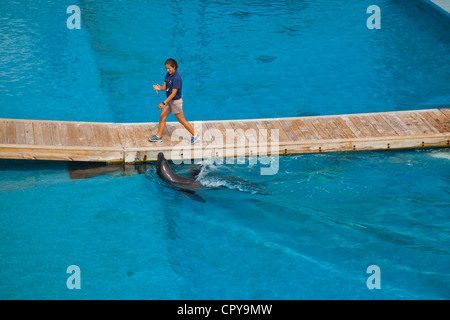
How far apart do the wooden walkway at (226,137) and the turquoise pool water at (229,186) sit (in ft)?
1.02

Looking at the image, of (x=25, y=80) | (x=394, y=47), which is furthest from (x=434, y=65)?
(x=25, y=80)

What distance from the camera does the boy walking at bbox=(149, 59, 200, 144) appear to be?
9.48 meters

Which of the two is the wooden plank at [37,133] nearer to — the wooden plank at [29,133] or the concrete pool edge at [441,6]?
the wooden plank at [29,133]

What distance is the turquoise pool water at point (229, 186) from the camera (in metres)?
7.96

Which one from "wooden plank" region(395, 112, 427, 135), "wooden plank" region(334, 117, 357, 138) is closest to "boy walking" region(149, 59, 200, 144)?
"wooden plank" region(334, 117, 357, 138)

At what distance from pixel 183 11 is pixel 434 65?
8.13 meters

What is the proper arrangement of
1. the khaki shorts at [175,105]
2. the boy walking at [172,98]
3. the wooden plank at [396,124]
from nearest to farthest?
the boy walking at [172,98] < the khaki shorts at [175,105] < the wooden plank at [396,124]

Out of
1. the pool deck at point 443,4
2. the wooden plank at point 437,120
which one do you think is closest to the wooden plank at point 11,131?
the wooden plank at point 437,120

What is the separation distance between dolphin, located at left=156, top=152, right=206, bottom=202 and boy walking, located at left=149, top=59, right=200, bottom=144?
826 millimetres

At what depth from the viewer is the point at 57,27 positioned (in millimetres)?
16109

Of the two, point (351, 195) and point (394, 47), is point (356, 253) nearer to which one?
point (351, 195)

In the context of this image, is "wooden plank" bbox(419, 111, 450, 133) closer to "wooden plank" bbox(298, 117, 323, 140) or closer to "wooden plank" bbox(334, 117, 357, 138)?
"wooden plank" bbox(334, 117, 357, 138)

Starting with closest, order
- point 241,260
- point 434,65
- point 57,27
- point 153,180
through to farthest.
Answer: point 241,260
point 153,180
point 434,65
point 57,27
